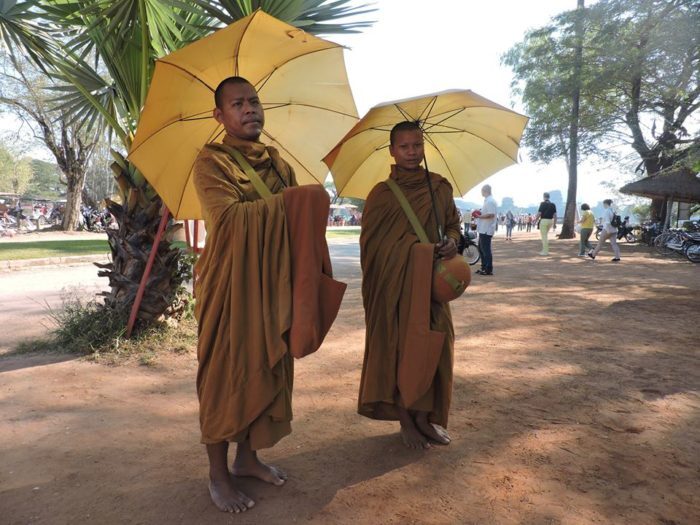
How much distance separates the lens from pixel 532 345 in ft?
15.7

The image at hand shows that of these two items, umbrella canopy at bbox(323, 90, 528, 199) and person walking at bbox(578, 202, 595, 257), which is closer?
umbrella canopy at bbox(323, 90, 528, 199)

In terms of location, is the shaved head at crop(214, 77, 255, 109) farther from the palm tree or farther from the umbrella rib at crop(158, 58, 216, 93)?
the palm tree

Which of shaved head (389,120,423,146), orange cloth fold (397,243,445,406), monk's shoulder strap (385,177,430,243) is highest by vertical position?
shaved head (389,120,423,146)

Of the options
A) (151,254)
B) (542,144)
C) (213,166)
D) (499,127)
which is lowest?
(151,254)

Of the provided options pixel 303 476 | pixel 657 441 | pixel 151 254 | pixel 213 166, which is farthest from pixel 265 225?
pixel 151 254

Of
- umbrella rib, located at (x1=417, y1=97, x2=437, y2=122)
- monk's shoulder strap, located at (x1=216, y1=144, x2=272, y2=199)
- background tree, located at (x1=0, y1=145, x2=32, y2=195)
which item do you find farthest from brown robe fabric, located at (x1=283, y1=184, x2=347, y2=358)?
background tree, located at (x1=0, y1=145, x2=32, y2=195)

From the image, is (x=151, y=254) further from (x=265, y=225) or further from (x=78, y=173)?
(x=78, y=173)

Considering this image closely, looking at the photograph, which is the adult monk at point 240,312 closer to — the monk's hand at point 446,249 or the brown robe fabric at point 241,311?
the brown robe fabric at point 241,311

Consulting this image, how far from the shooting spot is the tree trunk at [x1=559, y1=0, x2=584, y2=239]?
58.3 feet

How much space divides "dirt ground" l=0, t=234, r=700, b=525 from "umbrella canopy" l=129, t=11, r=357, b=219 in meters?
1.47

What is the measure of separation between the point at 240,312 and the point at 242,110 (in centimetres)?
93

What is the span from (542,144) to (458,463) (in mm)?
22324

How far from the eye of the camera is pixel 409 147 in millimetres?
2709

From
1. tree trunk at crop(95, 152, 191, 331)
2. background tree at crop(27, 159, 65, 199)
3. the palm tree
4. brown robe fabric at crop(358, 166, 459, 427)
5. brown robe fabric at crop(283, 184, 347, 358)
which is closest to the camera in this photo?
brown robe fabric at crop(283, 184, 347, 358)
